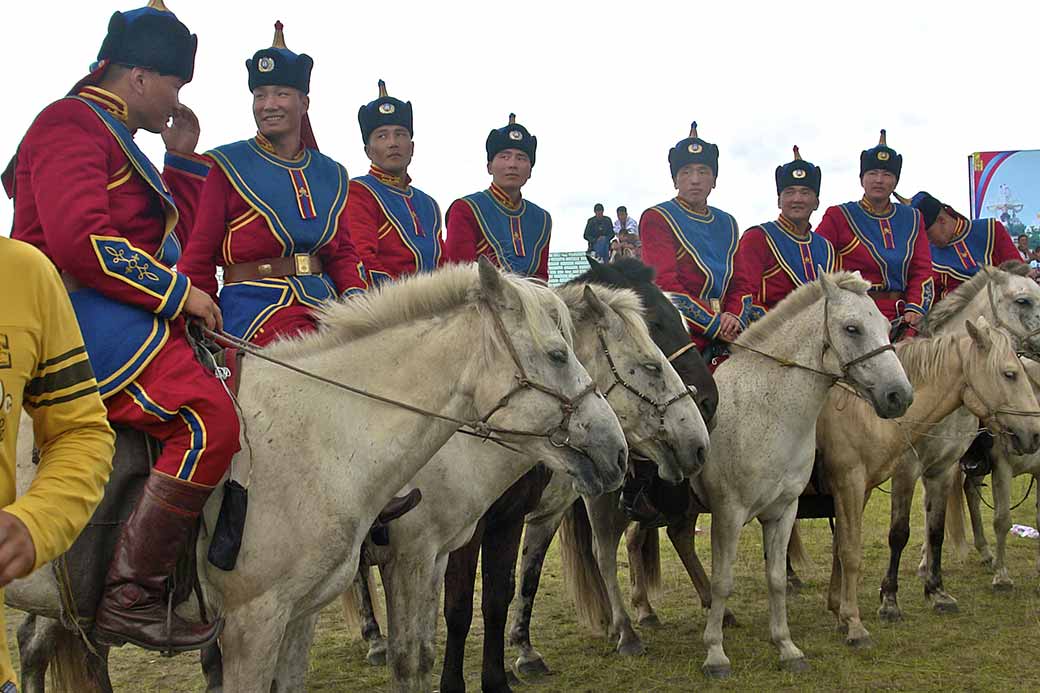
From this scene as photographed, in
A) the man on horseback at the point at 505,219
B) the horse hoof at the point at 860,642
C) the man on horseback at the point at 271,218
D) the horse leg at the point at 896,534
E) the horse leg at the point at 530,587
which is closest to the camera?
the man on horseback at the point at 271,218

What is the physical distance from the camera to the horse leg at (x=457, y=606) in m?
5.33

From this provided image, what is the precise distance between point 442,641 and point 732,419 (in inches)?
113

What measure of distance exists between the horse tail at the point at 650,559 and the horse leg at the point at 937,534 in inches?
87.9

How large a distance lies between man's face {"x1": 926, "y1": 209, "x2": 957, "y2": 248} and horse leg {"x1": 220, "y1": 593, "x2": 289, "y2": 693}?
8437 mm

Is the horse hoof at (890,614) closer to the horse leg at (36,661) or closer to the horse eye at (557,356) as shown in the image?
the horse eye at (557,356)

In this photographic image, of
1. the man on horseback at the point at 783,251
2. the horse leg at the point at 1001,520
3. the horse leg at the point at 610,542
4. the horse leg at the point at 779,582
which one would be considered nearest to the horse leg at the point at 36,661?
the horse leg at the point at 610,542

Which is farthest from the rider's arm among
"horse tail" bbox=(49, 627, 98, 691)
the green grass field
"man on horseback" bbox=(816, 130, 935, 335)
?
"man on horseback" bbox=(816, 130, 935, 335)

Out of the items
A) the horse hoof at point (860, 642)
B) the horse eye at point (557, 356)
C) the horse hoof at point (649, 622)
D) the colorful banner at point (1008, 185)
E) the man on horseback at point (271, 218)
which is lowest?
the horse hoof at point (649, 622)

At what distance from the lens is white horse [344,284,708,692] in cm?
457

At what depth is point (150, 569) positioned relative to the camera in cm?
307

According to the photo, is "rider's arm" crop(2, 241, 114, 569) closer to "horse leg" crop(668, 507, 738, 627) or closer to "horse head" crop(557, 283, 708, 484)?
"horse head" crop(557, 283, 708, 484)

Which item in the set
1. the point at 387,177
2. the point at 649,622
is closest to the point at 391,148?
the point at 387,177

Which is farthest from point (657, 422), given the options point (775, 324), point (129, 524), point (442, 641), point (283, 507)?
point (442, 641)

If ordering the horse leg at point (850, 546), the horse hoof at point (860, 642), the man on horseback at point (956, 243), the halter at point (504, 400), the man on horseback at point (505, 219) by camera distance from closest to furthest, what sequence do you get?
the halter at point (504, 400), the man on horseback at point (505, 219), the horse hoof at point (860, 642), the horse leg at point (850, 546), the man on horseback at point (956, 243)
